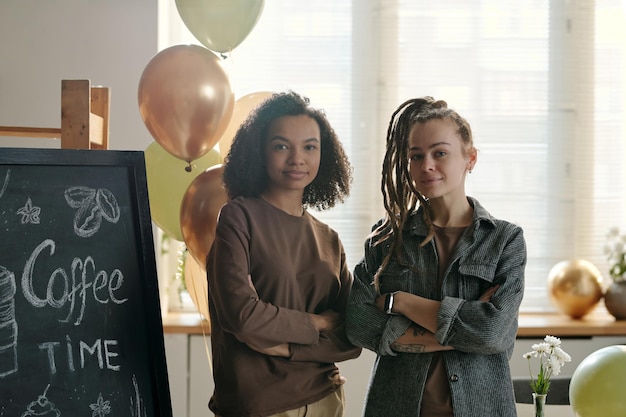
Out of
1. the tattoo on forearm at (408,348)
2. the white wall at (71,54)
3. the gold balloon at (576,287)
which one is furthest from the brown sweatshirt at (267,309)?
the gold balloon at (576,287)

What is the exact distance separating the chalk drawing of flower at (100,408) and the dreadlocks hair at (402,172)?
2.03ft

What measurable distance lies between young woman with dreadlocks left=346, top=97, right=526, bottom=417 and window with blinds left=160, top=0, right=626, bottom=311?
169 centimetres

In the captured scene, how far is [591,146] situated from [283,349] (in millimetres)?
2311

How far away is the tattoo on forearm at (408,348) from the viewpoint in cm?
165

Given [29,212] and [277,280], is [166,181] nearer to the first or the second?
[277,280]

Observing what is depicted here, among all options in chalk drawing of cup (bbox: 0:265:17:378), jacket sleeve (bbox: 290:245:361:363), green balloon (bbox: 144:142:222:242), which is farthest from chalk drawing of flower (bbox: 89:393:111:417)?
green balloon (bbox: 144:142:222:242)

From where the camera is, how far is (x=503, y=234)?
168 centimetres

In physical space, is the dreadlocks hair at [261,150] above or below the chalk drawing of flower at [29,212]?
above

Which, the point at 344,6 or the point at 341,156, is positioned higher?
the point at 344,6

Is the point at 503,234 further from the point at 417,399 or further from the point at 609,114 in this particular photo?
the point at 609,114

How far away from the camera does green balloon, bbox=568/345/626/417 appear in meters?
1.66

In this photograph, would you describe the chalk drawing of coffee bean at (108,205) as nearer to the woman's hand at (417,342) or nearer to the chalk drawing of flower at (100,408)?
the chalk drawing of flower at (100,408)

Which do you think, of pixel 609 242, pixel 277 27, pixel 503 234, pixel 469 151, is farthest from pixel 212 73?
pixel 609 242

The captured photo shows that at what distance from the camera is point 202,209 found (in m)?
2.04
